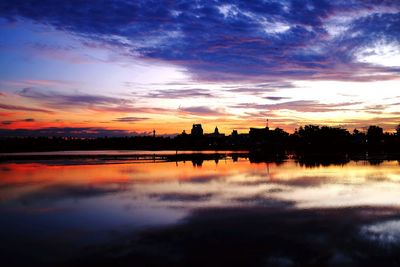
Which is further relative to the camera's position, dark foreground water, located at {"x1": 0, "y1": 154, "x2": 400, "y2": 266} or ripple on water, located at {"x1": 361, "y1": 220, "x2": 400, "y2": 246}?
ripple on water, located at {"x1": 361, "y1": 220, "x2": 400, "y2": 246}

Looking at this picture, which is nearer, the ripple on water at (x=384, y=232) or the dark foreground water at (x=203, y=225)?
the dark foreground water at (x=203, y=225)

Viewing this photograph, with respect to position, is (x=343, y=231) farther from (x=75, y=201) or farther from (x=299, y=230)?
(x=75, y=201)

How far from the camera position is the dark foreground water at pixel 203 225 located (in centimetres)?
1341

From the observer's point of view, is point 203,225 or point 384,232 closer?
point 384,232

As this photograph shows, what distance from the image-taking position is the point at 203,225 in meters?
17.8

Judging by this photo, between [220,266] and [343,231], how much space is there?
6.77m

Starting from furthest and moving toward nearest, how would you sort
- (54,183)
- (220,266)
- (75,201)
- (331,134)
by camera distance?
(331,134), (54,183), (75,201), (220,266)

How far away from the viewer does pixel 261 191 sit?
2862 cm

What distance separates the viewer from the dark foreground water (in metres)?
13.4

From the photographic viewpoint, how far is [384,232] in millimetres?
16297

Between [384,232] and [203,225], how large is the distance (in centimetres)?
774

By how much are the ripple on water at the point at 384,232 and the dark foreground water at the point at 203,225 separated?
0.04 m

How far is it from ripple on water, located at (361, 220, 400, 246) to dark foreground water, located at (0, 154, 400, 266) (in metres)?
0.04

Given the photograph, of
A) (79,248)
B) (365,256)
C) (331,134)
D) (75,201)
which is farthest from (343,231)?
(331,134)
